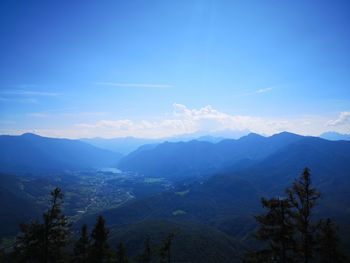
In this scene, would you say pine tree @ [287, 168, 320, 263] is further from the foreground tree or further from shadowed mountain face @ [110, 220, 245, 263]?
shadowed mountain face @ [110, 220, 245, 263]

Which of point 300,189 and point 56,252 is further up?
point 300,189

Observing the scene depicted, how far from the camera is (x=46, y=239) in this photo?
2841cm

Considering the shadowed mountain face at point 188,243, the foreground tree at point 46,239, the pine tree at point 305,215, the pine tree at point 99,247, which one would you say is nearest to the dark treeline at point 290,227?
the pine tree at point 305,215

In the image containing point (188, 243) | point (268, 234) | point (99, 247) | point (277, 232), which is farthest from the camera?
point (188, 243)

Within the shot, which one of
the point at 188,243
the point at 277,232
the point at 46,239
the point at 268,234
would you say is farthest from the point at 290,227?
the point at 188,243

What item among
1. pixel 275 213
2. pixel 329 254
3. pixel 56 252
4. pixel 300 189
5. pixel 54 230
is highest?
pixel 300 189

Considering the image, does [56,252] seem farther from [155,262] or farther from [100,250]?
[155,262]

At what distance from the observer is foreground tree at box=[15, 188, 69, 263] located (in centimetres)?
2778

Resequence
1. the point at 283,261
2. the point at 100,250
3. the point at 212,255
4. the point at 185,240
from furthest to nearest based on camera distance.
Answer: the point at 185,240 < the point at 212,255 < the point at 100,250 < the point at 283,261

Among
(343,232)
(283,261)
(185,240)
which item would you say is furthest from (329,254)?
(343,232)

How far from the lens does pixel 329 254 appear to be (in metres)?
41.0

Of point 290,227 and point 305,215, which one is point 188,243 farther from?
point 305,215

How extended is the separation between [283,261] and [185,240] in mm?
148715

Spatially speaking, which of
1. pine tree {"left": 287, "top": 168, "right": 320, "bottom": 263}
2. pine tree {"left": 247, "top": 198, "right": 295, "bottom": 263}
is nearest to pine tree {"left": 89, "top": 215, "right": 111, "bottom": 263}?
pine tree {"left": 247, "top": 198, "right": 295, "bottom": 263}
